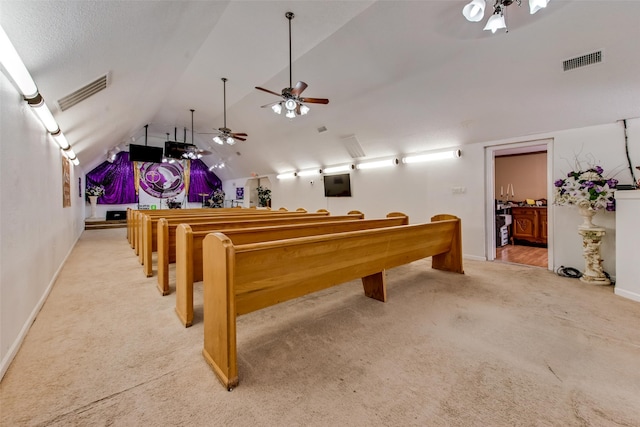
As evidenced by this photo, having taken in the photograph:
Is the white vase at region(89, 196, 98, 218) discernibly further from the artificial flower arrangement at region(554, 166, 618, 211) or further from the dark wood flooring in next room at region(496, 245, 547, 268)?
the artificial flower arrangement at region(554, 166, 618, 211)

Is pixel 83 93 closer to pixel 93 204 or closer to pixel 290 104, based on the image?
pixel 290 104

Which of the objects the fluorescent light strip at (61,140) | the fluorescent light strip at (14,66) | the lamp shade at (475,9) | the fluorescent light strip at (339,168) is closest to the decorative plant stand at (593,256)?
the lamp shade at (475,9)

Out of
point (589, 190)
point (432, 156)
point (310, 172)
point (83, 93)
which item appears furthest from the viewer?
point (310, 172)

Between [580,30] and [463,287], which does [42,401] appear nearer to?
[463,287]

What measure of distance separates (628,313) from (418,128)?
11.6ft

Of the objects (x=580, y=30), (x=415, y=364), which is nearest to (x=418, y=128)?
(x=580, y=30)

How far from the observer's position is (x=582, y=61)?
109 inches

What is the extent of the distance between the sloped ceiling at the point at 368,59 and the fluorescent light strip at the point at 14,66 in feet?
0.40

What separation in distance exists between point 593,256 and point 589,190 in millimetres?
798

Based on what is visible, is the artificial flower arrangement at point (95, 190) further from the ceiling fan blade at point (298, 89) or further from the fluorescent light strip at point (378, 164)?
the ceiling fan blade at point (298, 89)

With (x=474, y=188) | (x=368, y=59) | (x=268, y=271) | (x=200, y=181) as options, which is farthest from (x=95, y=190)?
(x=474, y=188)

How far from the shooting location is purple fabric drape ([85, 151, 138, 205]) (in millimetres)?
10156

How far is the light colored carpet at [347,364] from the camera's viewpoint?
1.23m

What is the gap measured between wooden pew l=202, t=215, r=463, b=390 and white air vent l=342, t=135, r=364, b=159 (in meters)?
3.67
